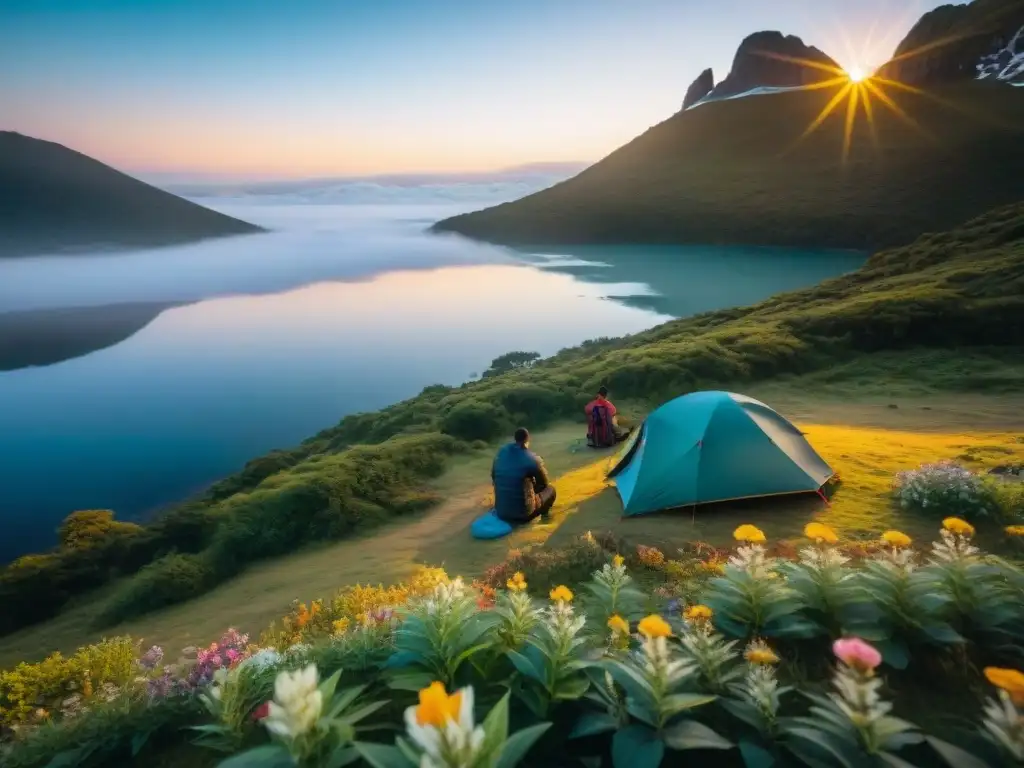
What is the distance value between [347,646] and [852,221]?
182 meters

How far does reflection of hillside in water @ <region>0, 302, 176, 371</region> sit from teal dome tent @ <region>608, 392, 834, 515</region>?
110m

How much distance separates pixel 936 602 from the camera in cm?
373

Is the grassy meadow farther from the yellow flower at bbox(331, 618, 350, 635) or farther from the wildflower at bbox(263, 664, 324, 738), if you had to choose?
the wildflower at bbox(263, 664, 324, 738)

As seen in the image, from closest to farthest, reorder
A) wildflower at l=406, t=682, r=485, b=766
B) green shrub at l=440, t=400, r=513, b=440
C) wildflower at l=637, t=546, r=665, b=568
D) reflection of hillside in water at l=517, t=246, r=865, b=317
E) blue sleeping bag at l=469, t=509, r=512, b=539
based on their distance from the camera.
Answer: wildflower at l=406, t=682, r=485, b=766
wildflower at l=637, t=546, r=665, b=568
blue sleeping bag at l=469, t=509, r=512, b=539
green shrub at l=440, t=400, r=513, b=440
reflection of hillside in water at l=517, t=246, r=865, b=317

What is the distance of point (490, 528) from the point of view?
1254 cm

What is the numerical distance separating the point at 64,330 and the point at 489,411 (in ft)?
491

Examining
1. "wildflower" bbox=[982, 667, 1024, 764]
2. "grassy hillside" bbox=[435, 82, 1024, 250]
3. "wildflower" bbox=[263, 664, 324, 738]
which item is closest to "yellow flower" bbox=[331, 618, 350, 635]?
"wildflower" bbox=[263, 664, 324, 738]

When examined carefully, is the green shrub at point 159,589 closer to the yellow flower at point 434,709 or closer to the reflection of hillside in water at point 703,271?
the yellow flower at point 434,709

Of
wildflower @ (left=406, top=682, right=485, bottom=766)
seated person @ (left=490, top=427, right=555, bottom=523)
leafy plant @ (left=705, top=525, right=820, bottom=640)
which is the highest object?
wildflower @ (left=406, top=682, right=485, bottom=766)

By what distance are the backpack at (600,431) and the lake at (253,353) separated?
2426 cm

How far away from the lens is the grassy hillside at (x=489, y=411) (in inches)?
583

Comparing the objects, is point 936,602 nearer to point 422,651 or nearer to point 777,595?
point 777,595

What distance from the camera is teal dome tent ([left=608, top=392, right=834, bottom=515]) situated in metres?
11.4

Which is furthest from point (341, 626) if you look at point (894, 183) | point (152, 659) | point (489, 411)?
point (894, 183)
